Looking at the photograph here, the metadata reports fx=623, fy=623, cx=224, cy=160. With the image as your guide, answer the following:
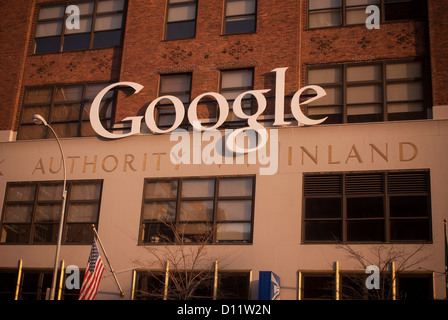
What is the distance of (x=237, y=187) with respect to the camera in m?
27.5

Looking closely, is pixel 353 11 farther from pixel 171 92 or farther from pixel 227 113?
pixel 171 92

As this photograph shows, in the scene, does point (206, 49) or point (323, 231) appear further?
point (206, 49)

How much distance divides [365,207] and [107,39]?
16351mm

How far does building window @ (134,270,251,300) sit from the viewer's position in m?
25.7

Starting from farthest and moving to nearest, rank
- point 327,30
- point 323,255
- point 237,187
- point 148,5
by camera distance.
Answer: point 148,5 → point 327,30 → point 237,187 → point 323,255

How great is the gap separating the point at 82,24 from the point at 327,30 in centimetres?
1336

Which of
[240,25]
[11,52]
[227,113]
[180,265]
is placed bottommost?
[180,265]

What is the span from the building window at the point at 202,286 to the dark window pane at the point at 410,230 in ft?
20.3

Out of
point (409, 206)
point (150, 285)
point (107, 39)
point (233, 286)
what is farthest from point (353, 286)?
point (107, 39)

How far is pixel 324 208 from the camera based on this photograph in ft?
86.2

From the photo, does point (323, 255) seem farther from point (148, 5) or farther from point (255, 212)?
point (148, 5)

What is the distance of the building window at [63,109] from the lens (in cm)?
3141

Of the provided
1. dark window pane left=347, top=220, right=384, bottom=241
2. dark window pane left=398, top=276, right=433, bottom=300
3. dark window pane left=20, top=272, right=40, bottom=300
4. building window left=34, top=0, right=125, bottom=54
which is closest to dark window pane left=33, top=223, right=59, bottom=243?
dark window pane left=20, top=272, right=40, bottom=300

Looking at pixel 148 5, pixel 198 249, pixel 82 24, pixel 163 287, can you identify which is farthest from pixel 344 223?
pixel 82 24
